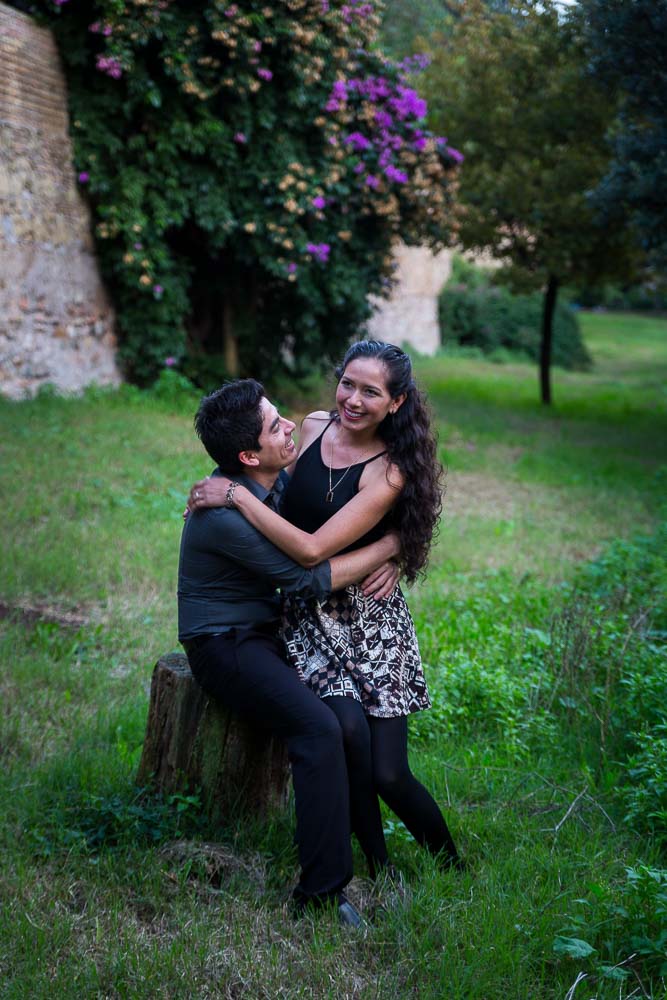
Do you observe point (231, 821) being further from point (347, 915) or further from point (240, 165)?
point (240, 165)

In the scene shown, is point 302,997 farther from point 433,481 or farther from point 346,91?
point 346,91

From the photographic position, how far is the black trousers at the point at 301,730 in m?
3.09

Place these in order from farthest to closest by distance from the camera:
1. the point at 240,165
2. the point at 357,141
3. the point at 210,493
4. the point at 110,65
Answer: the point at 357,141
the point at 240,165
the point at 110,65
the point at 210,493

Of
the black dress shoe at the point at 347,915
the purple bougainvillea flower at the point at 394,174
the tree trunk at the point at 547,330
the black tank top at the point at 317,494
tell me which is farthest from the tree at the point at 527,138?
the black dress shoe at the point at 347,915

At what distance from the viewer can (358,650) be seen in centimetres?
347

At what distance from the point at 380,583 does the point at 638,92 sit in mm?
8488

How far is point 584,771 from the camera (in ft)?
13.5

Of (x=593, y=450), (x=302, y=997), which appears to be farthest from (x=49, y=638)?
(x=593, y=450)

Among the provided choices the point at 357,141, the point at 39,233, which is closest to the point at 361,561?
the point at 39,233

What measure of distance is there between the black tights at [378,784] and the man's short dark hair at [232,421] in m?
0.89

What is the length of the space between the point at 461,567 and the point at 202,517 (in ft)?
13.7

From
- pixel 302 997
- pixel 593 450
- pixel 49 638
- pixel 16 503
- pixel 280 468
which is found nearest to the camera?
pixel 302 997

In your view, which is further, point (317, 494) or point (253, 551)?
point (317, 494)

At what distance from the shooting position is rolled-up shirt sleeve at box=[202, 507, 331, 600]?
10.8ft
